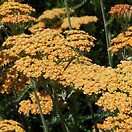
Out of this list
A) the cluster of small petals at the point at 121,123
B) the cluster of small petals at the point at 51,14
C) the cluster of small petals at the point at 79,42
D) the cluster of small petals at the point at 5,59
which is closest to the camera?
the cluster of small petals at the point at 121,123

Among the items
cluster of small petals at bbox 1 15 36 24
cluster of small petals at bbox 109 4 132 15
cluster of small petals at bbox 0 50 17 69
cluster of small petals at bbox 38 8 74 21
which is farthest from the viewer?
cluster of small petals at bbox 38 8 74 21

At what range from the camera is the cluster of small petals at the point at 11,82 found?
4.57 m

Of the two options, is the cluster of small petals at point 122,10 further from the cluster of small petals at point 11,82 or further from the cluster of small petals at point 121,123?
the cluster of small petals at point 121,123

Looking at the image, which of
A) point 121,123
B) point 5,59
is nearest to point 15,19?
point 5,59

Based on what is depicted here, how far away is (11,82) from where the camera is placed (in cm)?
459

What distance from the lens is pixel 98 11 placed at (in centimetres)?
767

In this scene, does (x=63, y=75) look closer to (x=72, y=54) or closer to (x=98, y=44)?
(x=72, y=54)

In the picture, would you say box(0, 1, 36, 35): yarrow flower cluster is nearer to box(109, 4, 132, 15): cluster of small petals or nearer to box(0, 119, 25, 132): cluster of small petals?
box(109, 4, 132, 15): cluster of small petals

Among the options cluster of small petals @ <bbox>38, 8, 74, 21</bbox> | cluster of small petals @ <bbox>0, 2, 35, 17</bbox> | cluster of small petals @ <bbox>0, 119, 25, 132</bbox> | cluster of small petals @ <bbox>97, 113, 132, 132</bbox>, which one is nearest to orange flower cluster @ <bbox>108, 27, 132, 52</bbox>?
cluster of small petals @ <bbox>97, 113, 132, 132</bbox>

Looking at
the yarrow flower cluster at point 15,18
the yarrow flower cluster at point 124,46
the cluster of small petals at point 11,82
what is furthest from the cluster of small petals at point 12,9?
the yarrow flower cluster at point 124,46

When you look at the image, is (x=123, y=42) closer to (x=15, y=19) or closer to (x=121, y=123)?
(x=15, y=19)

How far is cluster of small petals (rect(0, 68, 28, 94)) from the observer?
15.0ft

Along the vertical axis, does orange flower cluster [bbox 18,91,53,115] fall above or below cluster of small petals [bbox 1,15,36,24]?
below

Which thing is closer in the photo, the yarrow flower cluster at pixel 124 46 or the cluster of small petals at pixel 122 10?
the yarrow flower cluster at pixel 124 46
